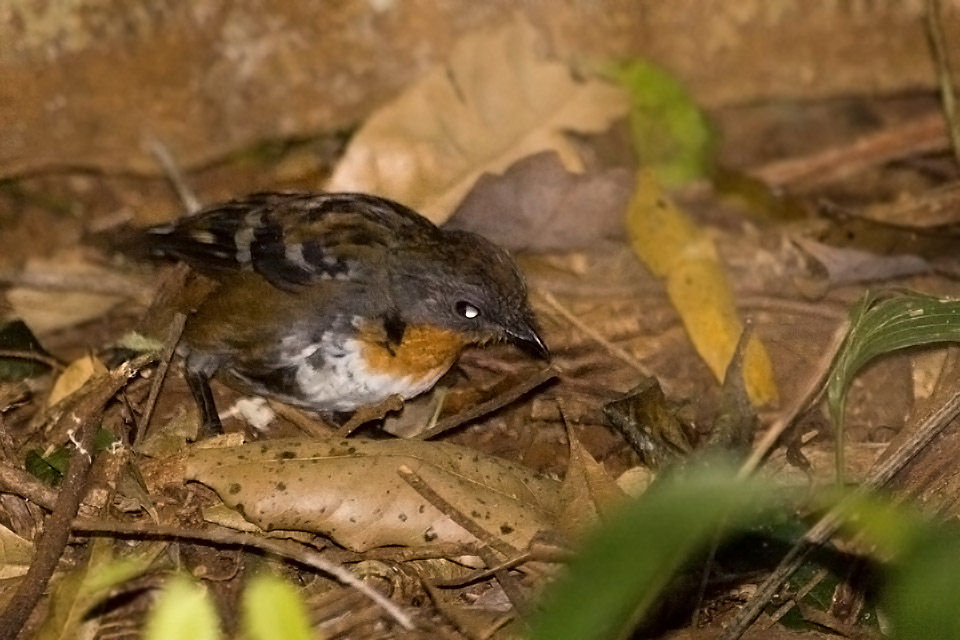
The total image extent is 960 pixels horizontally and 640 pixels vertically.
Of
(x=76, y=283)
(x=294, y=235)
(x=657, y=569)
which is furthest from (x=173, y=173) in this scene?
(x=657, y=569)

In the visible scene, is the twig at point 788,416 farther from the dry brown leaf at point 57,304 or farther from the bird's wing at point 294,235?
the dry brown leaf at point 57,304

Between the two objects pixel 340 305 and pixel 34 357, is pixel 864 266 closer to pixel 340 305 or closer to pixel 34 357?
pixel 340 305

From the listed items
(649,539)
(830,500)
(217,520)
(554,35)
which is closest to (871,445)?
(830,500)

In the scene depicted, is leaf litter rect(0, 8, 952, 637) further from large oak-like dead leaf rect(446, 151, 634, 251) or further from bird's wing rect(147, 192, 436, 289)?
bird's wing rect(147, 192, 436, 289)

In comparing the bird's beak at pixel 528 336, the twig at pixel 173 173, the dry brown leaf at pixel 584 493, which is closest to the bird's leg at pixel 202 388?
the bird's beak at pixel 528 336

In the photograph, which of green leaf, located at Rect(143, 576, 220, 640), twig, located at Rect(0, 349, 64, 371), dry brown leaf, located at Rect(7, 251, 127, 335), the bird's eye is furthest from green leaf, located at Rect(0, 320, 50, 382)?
green leaf, located at Rect(143, 576, 220, 640)

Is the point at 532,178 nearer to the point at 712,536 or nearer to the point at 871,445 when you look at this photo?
the point at 871,445
